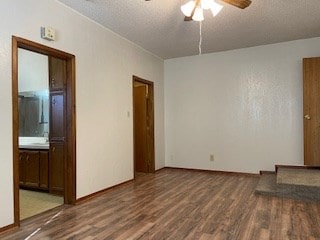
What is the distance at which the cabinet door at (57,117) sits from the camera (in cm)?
372

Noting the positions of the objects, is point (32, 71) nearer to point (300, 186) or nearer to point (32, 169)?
point (32, 169)

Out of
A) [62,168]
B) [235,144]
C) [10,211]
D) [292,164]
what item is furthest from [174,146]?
[10,211]

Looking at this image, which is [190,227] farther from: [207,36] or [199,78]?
[199,78]

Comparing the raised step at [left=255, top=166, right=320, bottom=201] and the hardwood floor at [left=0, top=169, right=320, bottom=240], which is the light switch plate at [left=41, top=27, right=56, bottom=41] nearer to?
the hardwood floor at [left=0, top=169, right=320, bottom=240]

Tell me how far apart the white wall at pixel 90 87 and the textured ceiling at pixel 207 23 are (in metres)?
0.26

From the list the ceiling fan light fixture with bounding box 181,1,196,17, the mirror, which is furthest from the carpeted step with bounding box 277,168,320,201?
the mirror

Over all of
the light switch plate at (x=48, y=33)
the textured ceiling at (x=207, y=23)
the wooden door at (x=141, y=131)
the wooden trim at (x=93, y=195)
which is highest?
the textured ceiling at (x=207, y=23)

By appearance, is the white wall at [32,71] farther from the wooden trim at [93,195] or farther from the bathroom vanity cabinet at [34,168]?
the wooden trim at [93,195]

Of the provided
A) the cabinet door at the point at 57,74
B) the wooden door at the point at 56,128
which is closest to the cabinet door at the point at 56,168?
the wooden door at the point at 56,128

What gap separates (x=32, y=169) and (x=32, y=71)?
1.86 meters

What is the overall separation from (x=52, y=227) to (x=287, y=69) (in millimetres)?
4759

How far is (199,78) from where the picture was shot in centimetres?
575

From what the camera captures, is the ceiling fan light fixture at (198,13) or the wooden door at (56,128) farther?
the wooden door at (56,128)

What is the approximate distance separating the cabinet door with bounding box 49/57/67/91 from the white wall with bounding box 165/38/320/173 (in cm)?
291
